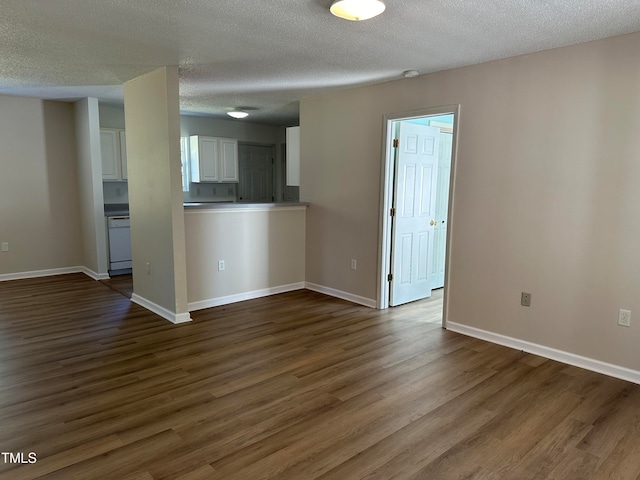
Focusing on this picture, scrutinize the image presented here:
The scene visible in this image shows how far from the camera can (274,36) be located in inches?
115

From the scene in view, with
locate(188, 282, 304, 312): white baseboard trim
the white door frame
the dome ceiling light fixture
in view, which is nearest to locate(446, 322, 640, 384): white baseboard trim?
the white door frame

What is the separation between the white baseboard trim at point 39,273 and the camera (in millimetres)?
5715

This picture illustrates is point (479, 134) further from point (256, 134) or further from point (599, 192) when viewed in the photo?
point (256, 134)

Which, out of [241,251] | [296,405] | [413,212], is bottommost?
[296,405]

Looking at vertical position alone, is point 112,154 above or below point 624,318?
above

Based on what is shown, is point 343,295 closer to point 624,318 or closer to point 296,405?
point 296,405

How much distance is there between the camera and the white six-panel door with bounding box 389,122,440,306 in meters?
4.54

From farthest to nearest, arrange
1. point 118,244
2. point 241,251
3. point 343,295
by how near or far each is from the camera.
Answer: point 118,244
point 343,295
point 241,251

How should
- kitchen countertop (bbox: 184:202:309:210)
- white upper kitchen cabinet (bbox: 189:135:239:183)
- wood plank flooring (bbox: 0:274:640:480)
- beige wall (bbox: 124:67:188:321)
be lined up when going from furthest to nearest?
white upper kitchen cabinet (bbox: 189:135:239:183)
kitchen countertop (bbox: 184:202:309:210)
beige wall (bbox: 124:67:188:321)
wood plank flooring (bbox: 0:274:640:480)

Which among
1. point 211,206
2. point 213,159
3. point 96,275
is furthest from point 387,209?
point 96,275

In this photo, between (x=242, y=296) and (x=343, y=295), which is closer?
(x=242, y=296)

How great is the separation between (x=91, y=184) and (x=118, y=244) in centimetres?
91

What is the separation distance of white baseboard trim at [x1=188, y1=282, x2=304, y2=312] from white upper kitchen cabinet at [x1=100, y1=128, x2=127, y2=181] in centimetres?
285

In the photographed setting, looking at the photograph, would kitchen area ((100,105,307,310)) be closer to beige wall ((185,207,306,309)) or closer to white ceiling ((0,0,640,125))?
beige wall ((185,207,306,309))
